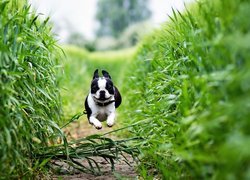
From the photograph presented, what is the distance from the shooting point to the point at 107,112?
493cm

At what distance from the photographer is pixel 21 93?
12.6ft

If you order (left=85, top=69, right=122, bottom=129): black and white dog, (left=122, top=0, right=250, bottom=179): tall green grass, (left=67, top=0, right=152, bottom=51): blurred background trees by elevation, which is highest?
(left=67, top=0, right=152, bottom=51): blurred background trees

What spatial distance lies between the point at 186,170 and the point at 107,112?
1.63 m

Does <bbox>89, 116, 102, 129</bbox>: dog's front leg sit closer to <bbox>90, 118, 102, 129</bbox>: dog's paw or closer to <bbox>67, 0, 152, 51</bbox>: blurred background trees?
<bbox>90, 118, 102, 129</bbox>: dog's paw

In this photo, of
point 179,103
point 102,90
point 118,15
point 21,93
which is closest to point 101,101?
point 102,90

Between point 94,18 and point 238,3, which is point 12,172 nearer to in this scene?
point 238,3

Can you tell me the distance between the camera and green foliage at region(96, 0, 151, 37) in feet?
179

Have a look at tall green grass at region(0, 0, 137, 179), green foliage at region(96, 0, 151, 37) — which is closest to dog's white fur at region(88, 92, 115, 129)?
tall green grass at region(0, 0, 137, 179)

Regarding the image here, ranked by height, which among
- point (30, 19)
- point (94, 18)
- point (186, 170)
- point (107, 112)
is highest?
point (94, 18)

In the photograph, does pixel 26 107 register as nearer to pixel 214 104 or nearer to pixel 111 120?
pixel 111 120

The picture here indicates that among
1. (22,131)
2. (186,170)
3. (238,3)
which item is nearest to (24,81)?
(22,131)

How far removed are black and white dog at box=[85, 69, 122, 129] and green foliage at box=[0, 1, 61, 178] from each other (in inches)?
13.8

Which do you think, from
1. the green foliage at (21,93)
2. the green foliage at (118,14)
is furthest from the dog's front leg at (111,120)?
the green foliage at (118,14)

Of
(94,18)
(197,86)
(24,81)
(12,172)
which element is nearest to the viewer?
(197,86)
